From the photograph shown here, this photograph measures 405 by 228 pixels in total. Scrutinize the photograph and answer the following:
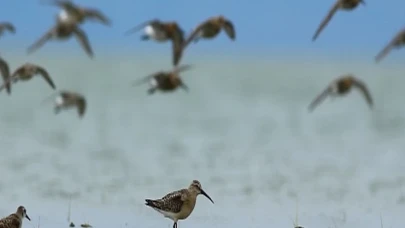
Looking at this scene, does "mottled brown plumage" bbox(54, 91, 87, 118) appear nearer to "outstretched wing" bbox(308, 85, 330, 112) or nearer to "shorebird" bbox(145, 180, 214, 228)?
"shorebird" bbox(145, 180, 214, 228)

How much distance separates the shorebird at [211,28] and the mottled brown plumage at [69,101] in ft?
4.72

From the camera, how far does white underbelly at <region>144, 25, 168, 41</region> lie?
13422 mm

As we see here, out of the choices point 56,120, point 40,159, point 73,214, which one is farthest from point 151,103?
point 73,214

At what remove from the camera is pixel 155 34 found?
13.5 m

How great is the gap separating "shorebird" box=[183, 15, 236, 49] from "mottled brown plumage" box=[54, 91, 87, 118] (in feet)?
4.72

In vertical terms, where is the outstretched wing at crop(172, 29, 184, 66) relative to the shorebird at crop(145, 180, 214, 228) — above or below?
above

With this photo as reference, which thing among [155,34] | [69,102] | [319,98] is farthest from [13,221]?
[319,98]

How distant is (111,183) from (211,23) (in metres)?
6.92

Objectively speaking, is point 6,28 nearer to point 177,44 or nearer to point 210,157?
point 177,44

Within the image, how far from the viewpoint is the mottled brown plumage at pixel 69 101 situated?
14.2 m

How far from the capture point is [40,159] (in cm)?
2402

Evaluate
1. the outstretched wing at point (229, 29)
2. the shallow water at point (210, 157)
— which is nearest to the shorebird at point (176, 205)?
the shallow water at point (210, 157)

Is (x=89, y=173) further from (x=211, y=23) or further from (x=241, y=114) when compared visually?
(x=241, y=114)

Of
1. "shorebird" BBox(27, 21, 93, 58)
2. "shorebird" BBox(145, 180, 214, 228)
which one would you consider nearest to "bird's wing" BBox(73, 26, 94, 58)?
"shorebird" BBox(27, 21, 93, 58)
